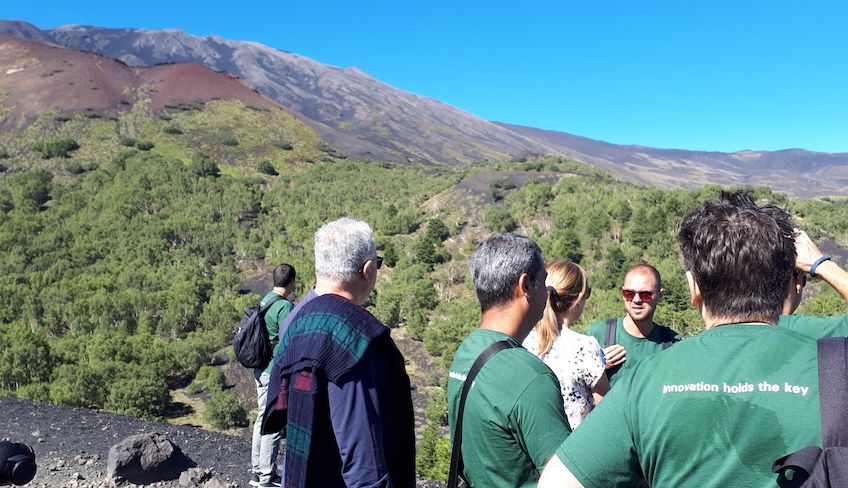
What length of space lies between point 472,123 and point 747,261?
12417 cm

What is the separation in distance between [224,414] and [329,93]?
101265 millimetres

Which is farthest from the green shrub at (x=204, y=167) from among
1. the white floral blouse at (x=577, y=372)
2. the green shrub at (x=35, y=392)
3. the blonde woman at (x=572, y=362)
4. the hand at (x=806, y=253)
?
the hand at (x=806, y=253)

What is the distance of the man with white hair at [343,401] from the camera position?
1.74 metres

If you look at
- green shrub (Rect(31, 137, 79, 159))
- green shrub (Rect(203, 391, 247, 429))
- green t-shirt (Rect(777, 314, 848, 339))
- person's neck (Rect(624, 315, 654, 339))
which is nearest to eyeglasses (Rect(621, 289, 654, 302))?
Result: person's neck (Rect(624, 315, 654, 339))

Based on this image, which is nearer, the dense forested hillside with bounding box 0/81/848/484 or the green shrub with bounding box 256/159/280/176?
the dense forested hillside with bounding box 0/81/848/484

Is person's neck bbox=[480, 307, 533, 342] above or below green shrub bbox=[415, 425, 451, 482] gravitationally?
above

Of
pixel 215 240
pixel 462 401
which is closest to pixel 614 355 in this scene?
pixel 462 401

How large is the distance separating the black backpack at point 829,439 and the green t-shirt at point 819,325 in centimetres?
102

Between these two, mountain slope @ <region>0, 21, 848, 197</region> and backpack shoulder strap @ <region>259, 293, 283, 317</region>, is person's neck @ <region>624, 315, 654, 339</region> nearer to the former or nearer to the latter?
backpack shoulder strap @ <region>259, 293, 283, 317</region>

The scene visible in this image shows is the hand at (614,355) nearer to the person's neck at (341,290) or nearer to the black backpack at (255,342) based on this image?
the person's neck at (341,290)

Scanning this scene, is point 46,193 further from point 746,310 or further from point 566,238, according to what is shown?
point 746,310

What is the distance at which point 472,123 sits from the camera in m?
122

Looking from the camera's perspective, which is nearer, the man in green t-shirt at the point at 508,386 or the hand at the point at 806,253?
the man in green t-shirt at the point at 508,386

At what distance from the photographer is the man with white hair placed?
1737 millimetres
